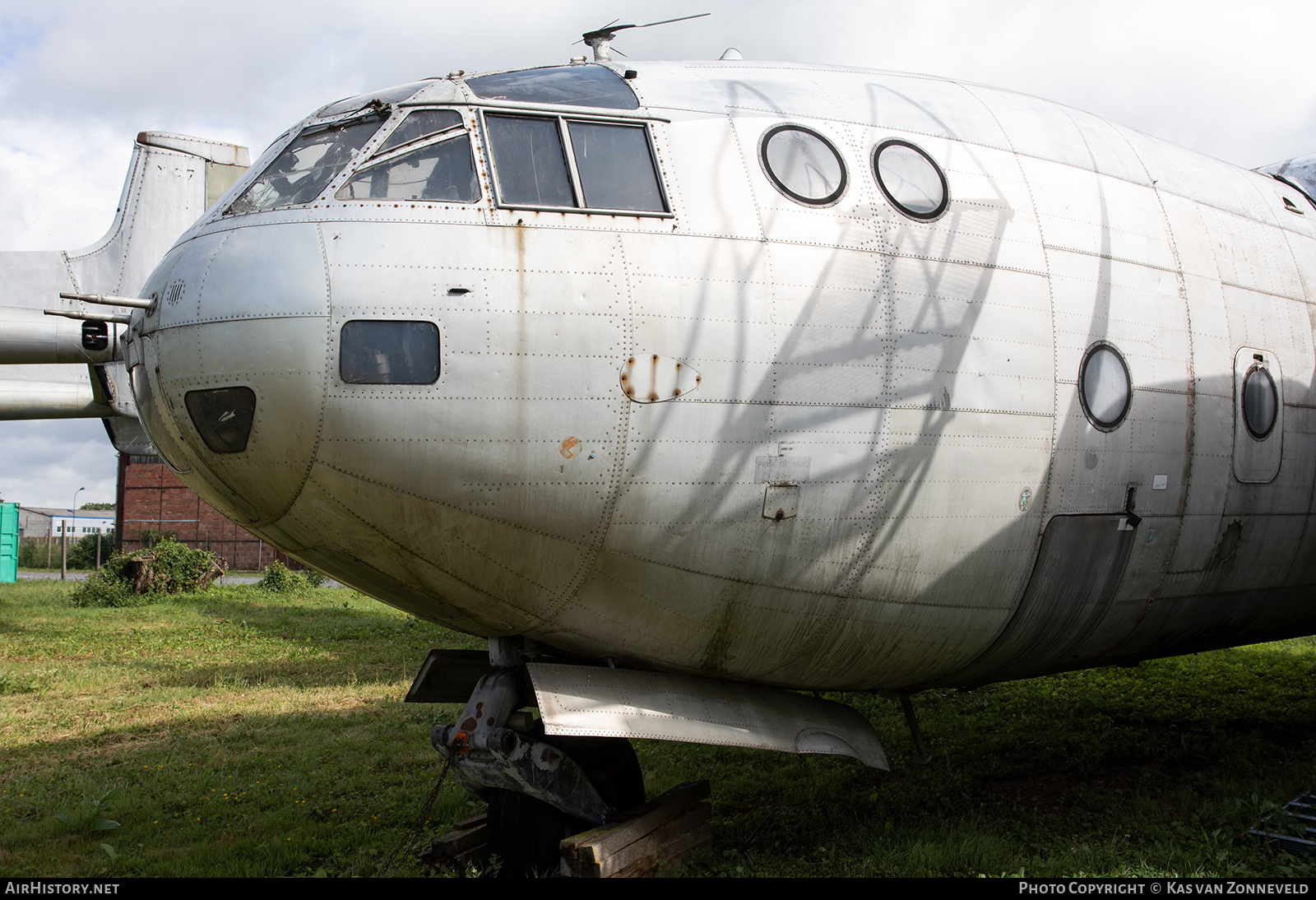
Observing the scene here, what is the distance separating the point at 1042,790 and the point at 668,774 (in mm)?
2933

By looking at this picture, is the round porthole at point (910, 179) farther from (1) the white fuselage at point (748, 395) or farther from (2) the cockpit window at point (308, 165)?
(2) the cockpit window at point (308, 165)

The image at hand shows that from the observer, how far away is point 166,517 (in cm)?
3356

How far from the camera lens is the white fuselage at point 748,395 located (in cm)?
431

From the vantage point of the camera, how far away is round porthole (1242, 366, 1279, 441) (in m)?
6.16

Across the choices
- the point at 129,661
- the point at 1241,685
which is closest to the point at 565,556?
the point at 1241,685

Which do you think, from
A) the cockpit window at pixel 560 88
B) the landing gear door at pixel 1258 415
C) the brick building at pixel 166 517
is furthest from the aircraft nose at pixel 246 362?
the brick building at pixel 166 517

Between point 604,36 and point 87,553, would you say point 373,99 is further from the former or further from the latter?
point 87,553

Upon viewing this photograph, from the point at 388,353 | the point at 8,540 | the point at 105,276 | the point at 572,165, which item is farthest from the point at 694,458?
the point at 8,540

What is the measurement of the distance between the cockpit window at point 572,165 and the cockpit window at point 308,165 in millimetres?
715

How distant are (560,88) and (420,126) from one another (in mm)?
824

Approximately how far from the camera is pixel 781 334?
471 centimetres

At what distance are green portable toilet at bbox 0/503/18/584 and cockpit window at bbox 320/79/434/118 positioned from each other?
1215 inches

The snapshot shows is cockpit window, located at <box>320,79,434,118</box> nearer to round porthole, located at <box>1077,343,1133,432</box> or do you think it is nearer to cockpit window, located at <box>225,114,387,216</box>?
cockpit window, located at <box>225,114,387,216</box>

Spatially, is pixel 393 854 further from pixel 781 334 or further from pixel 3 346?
pixel 3 346
